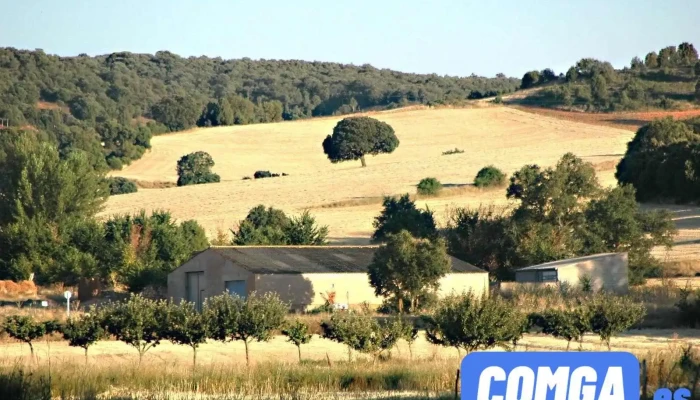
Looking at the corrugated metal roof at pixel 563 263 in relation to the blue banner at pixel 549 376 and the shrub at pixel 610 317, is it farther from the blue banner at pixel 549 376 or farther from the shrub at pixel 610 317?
the blue banner at pixel 549 376

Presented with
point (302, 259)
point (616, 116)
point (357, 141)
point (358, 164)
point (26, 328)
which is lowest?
point (302, 259)

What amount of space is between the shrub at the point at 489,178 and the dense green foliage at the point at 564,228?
17.3 metres

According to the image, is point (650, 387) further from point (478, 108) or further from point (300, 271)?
point (478, 108)

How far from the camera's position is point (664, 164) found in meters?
71.9

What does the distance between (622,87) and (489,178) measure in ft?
161

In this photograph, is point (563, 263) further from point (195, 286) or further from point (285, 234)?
point (285, 234)

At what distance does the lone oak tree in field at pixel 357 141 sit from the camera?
10194 centimetres

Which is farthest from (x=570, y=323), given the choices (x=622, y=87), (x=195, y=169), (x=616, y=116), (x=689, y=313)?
(x=622, y=87)

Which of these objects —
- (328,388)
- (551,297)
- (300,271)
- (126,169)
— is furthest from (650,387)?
(126,169)

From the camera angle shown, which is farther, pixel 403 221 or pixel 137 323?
pixel 403 221

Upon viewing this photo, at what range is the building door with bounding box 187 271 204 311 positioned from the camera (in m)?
51.8

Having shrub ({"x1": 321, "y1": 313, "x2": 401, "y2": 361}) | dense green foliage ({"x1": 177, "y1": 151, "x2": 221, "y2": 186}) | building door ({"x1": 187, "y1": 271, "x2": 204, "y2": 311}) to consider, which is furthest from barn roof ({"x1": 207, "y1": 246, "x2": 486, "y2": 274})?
dense green foliage ({"x1": 177, "y1": 151, "x2": 221, "y2": 186})

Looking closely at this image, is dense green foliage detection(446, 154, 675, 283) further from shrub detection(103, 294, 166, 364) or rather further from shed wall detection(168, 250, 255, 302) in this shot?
shrub detection(103, 294, 166, 364)

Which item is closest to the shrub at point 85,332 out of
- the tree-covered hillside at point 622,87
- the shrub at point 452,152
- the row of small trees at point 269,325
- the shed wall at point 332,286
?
the row of small trees at point 269,325
